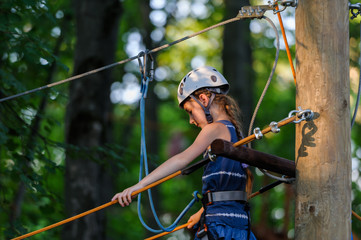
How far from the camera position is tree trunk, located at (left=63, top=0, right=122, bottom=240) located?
6879mm

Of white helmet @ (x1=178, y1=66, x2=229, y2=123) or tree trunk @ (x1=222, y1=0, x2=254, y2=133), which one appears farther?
tree trunk @ (x1=222, y1=0, x2=254, y2=133)

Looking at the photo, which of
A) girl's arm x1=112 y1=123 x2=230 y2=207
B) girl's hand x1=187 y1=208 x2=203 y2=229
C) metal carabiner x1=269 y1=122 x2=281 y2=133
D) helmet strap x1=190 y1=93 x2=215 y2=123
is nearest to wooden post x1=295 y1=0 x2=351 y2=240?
metal carabiner x1=269 y1=122 x2=281 y2=133

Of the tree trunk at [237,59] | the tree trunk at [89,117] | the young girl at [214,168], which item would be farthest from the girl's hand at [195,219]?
the tree trunk at [237,59]

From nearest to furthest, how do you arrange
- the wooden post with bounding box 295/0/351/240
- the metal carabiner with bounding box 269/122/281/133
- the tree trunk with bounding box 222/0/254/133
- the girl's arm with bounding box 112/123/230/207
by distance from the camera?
1. the wooden post with bounding box 295/0/351/240
2. the metal carabiner with bounding box 269/122/281/133
3. the girl's arm with bounding box 112/123/230/207
4. the tree trunk with bounding box 222/0/254/133

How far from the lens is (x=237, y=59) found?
9.33 m

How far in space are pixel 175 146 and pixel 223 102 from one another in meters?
14.8

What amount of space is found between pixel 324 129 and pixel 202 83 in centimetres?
102

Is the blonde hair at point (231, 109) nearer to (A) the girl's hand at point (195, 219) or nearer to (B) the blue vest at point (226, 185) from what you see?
(B) the blue vest at point (226, 185)

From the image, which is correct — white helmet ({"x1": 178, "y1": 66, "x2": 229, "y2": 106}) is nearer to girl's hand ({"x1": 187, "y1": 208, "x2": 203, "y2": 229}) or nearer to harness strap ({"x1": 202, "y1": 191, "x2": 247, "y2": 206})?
harness strap ({"x1": 202, "y1": 191, "x2": 247, "y2": 206})

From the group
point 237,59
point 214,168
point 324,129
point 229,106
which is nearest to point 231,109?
point 229,106

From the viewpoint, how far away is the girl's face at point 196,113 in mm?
3759

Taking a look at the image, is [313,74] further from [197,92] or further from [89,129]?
[89,129]

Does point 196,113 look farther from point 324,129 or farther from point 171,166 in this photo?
point 324,129

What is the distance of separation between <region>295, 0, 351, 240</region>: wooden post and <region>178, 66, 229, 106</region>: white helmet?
77cm
